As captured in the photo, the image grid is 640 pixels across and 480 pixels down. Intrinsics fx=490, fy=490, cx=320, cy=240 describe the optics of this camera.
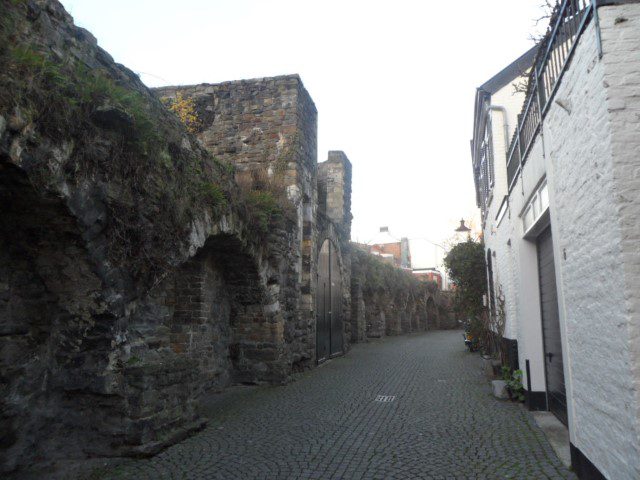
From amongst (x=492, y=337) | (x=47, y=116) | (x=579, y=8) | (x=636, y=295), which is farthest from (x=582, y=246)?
(x=492, y=337)

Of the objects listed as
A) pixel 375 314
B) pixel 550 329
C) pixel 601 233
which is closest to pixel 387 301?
pixel 375 314

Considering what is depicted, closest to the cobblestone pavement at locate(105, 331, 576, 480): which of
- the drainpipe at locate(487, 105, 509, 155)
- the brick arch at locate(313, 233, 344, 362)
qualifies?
the brick arch at locate(313, 233, 344, 362)

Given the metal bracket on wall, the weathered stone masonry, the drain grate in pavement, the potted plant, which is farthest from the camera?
the drain grate in pavement

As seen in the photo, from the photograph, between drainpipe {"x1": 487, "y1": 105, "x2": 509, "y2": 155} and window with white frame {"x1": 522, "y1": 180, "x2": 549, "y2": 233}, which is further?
drainpipe {"x1": 487, "y1": 105, "x2": 509, "y2": 155}

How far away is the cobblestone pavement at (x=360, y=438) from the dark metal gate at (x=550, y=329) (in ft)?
1.45

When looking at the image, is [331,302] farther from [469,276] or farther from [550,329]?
[550,329]

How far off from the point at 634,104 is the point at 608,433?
213 cm

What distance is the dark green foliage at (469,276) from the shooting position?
544 inches

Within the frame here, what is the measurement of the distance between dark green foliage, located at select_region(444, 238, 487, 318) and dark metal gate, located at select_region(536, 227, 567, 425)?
7161mm

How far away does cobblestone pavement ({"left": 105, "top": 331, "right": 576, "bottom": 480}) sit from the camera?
4332 millimetres

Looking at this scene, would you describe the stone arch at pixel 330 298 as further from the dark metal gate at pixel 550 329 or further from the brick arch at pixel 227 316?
the dark metal gate at pixel 550 329

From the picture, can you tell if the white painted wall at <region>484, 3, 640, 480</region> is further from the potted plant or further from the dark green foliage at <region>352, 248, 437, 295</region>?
the dark green foliage at <region>352, 248, 437, 295</region>

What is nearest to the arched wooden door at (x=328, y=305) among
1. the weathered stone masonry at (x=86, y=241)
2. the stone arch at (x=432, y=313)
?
the weathered stone masonry at (x=86, y=241)

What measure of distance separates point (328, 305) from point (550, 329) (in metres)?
7.10
